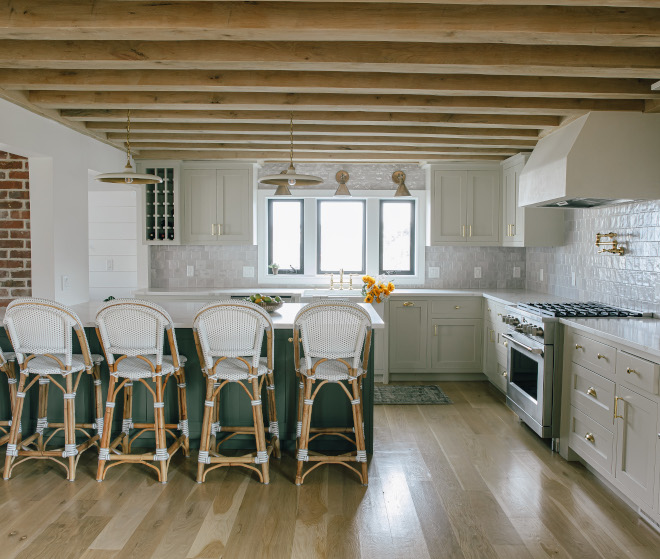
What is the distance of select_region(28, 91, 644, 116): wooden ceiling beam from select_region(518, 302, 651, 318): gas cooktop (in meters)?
1.43

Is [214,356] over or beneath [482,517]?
over

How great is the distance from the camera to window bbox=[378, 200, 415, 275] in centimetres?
667

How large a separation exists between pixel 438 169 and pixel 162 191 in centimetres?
305

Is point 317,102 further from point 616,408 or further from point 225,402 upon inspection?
point 616,408

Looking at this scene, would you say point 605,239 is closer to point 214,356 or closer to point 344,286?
point 344,286

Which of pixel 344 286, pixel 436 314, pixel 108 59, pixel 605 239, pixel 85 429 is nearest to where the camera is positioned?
pixel 108 59

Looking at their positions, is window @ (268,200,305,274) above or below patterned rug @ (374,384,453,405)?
above

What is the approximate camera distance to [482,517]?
2.90m

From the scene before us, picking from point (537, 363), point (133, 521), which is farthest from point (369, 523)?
point (537, 363)

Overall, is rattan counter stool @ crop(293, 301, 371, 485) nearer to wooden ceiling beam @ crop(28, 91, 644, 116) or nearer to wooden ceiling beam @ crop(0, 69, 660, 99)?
wooden ceiling beam @ crop(0, 69, 660, 99)

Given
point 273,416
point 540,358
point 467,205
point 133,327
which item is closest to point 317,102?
point 133,327

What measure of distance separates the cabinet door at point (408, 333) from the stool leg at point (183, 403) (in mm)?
2704

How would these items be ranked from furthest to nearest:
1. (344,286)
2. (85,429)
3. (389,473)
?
1. (344,286)
2. (85,429)
3. (389,473)

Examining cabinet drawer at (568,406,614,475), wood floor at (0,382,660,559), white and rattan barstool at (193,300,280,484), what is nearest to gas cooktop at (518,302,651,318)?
cabinet drawer at (568,406,614,475)
